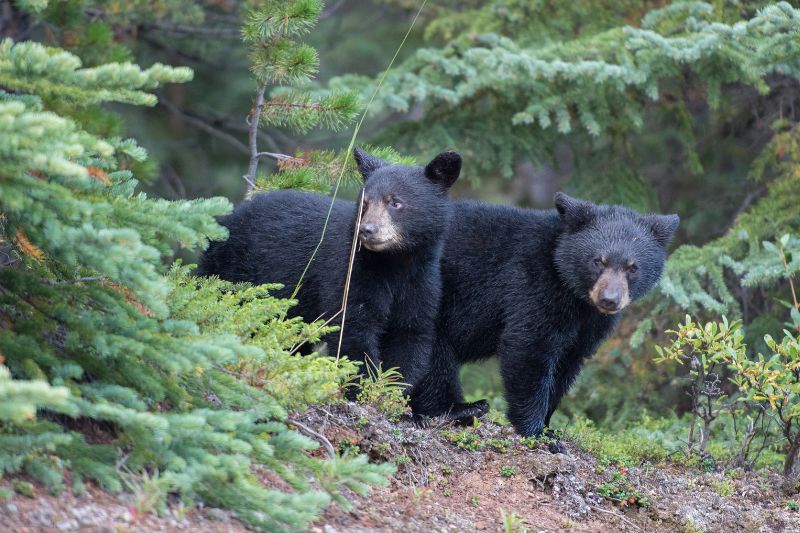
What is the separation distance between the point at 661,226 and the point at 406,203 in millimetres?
1763

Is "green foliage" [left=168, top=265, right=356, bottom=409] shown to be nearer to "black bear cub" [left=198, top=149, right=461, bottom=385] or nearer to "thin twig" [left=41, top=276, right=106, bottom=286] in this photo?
"thin twig" [left=41, top=276, right=106, bottom=286]

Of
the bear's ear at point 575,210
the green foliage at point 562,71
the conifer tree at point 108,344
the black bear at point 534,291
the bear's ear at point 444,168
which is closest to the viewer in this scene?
the conifer tree at point 108,344

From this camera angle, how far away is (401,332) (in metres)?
6.06

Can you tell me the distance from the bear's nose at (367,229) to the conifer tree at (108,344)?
5.27ft

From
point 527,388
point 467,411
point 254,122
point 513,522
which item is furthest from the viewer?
point 254,122

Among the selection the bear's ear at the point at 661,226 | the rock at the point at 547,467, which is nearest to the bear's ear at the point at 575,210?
the bear's ear at the point at 661,226

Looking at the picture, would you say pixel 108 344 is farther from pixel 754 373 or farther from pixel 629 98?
pixel 629 98

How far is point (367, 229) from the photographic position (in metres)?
5.64

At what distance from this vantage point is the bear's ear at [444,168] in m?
6.09

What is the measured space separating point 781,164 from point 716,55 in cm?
136

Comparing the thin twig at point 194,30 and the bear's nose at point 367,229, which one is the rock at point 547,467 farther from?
the thin twig at point 194,30

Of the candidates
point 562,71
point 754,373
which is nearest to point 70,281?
point 754,373

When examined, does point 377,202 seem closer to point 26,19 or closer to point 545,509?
point 545,509

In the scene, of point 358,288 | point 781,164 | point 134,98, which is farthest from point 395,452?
point 781,164
